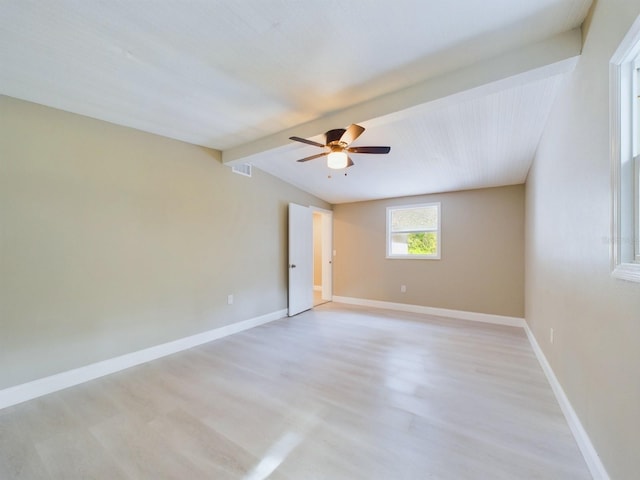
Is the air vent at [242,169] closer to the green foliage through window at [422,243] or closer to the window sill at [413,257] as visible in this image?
the window sill at [413,257]

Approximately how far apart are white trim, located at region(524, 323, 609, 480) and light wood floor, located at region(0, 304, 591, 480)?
5 centimetres

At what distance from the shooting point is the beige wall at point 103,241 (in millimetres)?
2281

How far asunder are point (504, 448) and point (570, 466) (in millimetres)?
319

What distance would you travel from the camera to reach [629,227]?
1227mm

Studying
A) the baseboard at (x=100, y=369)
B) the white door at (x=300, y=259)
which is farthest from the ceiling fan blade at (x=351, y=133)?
the baseboard at (x=100, y=369)

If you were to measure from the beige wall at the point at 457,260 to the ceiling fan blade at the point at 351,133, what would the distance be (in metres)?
3.18

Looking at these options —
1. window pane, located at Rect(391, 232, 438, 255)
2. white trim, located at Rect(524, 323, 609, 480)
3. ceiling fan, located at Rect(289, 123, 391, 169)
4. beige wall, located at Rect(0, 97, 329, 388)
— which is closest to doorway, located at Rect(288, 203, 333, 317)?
beige wall, located at Rect(0, 97, 329, 388)

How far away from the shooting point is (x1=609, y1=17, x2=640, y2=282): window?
1200 mm

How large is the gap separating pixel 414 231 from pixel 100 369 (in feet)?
16.7

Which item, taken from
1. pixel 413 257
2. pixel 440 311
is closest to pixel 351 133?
pixel 413 257

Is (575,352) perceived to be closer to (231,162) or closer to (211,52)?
(211,52)

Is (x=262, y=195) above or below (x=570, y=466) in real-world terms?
above

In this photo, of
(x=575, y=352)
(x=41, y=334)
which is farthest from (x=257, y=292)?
(x=575, y=352)

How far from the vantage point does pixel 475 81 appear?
200 centimetres
